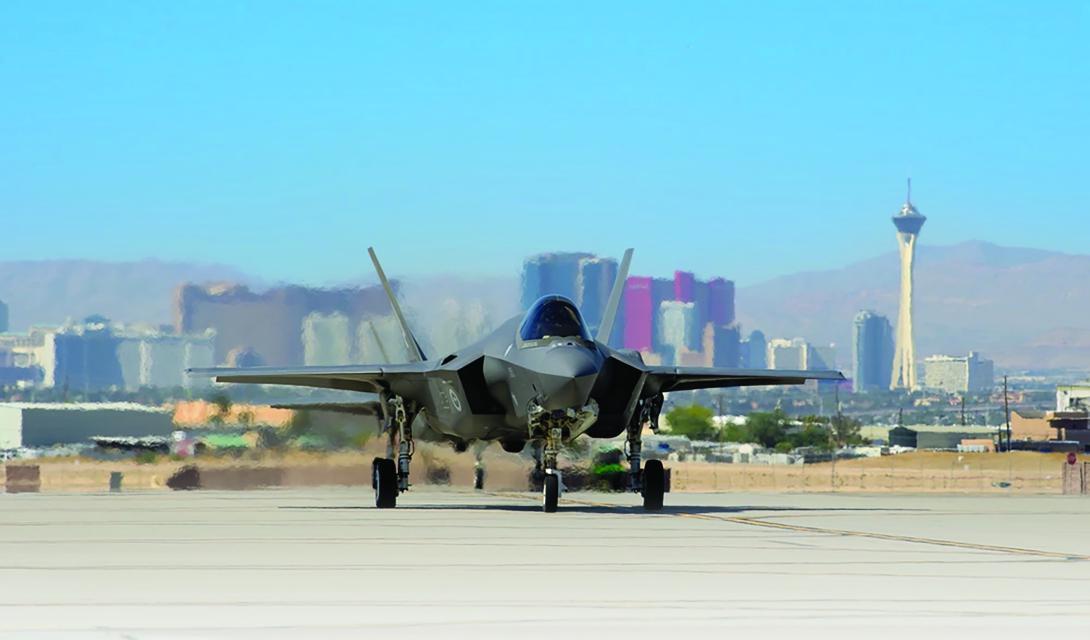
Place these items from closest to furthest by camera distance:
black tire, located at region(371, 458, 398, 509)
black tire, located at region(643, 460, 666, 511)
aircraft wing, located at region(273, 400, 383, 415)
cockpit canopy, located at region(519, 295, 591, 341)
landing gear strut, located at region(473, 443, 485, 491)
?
cockpit canopy, located at region(519, 295, 591, 341) → black tire, located at region(643, 460, 666, 511) → black tire, located at region(371, 458, 398, 509) → aircraft wing, located at region(273, 400, 383, 415) → landing gear strut, located at region(473, 443, 485, 491)

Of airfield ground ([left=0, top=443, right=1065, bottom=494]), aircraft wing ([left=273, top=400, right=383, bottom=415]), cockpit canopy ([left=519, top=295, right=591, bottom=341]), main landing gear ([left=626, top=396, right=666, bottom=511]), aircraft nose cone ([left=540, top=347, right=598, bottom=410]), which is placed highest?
cockpit canopy ([left=519, top=295, right=591, bottom=341])

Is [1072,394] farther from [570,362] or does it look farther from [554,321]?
[570,362]

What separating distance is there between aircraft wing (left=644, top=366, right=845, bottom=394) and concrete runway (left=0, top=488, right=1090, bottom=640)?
101 inches

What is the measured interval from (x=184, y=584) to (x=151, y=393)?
2829 centimetres

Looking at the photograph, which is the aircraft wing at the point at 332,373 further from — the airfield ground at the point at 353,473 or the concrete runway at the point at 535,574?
the airfield ground at the point at 353,473

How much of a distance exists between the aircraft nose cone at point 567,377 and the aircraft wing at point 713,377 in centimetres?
254

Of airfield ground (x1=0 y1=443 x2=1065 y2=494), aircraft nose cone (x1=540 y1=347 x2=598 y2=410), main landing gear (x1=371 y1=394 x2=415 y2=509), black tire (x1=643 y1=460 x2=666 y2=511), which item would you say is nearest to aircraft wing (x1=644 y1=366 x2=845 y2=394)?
black tire (x1=643 y1=460 x2=666 y2=511)

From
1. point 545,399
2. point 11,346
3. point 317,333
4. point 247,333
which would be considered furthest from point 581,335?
point 11,346

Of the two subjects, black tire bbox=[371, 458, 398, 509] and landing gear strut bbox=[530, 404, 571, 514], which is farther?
black tire bbox=[371, 458, 398, 509]

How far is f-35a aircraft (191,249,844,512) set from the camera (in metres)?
22.7

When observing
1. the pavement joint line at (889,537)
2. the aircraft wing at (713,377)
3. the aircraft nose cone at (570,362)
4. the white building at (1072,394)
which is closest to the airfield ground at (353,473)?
the aircraft wing at (713,377)

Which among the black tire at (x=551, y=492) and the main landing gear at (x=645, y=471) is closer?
the black tire at (x=551, y=492)

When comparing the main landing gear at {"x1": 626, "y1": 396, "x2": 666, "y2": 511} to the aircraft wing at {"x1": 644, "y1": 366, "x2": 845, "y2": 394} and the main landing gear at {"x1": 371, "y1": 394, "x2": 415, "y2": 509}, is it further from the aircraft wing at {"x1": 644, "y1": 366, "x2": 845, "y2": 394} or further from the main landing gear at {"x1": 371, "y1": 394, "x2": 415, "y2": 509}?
the main landing gear at {"x1": 371, "y1": 394, "x2": 415, "y2": 509}

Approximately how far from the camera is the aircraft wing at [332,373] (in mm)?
26016
